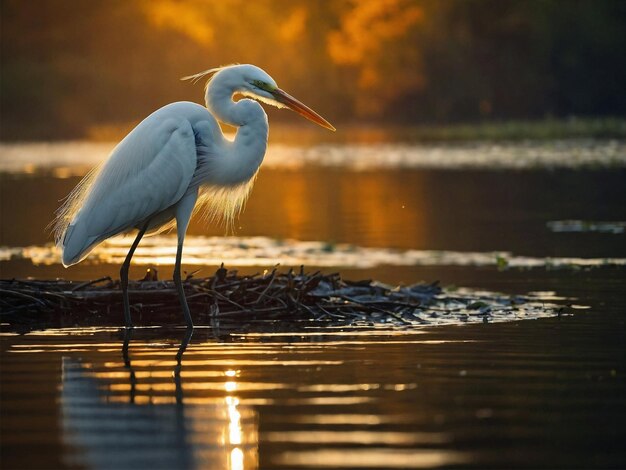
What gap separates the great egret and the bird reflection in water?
1813 millimetres

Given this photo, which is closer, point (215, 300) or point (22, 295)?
point (22, 295)

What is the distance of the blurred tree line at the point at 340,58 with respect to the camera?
168ft

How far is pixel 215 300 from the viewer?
976cm

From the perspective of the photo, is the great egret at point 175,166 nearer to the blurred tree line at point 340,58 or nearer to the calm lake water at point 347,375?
the calm lake water at point 347,375

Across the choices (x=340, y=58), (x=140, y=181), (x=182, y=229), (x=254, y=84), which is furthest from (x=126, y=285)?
(x=340, y=58)

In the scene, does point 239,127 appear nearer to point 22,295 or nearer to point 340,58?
point 22,295

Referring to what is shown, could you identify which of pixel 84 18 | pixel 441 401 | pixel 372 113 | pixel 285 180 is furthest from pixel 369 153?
pixel 84 18

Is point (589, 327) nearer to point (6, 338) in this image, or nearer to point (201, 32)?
point (6, 338)

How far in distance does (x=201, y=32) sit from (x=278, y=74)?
6475 millimetres

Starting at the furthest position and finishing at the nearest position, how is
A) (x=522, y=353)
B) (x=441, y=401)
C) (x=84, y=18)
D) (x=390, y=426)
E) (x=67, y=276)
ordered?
1. (x=84, y=18)
2. (x=67, y=276)
3. (x=522, y=353)
4. (x=441, y=401)
5. (x=390, y=426)

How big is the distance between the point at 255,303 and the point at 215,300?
12.0 inches

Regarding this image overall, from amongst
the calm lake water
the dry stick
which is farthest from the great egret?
the calm lake water

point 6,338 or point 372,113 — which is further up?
point 372,113

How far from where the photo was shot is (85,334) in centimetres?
895
